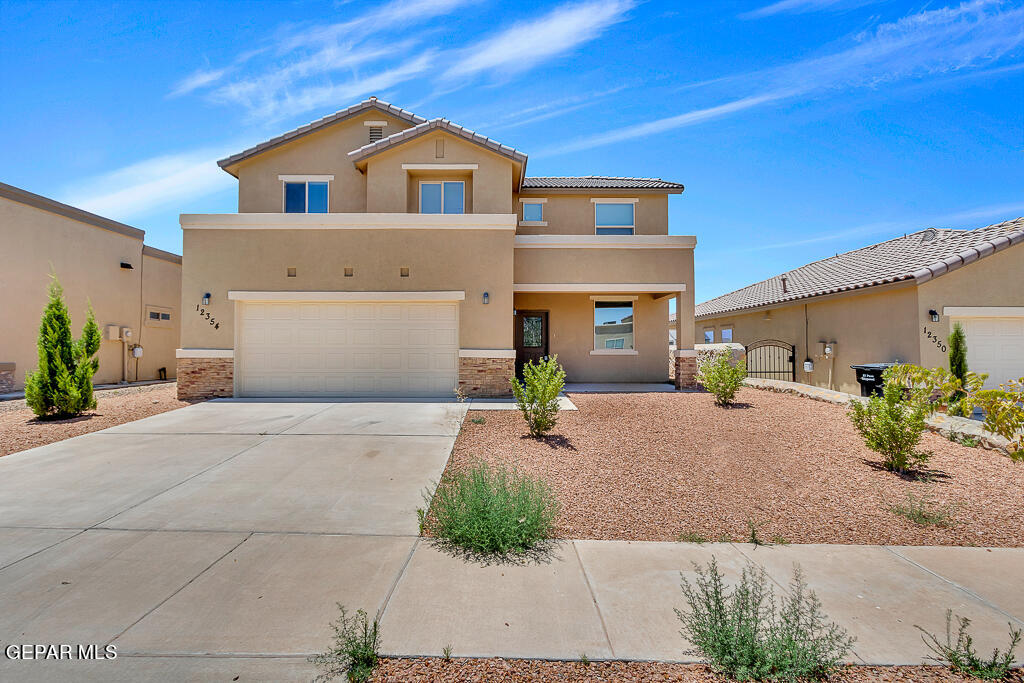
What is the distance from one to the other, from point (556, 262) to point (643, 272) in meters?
2.58

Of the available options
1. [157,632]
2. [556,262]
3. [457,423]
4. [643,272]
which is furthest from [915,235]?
[157,632]

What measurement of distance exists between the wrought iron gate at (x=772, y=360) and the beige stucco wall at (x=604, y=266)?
18.3 feet

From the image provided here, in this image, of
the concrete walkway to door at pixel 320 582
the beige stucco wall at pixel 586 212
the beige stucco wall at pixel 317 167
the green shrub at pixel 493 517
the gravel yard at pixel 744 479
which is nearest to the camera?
the concrete walkway to door at pixel 320 582

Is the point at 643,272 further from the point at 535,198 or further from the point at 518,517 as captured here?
the point at 518,517

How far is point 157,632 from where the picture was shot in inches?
125

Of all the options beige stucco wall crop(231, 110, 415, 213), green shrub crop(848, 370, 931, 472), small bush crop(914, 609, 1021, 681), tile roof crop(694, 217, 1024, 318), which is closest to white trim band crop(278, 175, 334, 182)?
beige stucco wall crop(231, 110, 415, 213)

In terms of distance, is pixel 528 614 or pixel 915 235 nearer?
pixel 528 614

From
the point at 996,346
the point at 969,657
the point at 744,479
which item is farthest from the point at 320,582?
the point at 996,346

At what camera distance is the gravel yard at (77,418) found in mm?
8258

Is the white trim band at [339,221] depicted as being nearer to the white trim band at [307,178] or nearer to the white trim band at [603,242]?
the white trim band at [603,242]

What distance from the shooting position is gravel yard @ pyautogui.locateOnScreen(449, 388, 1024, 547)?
4.93 metres

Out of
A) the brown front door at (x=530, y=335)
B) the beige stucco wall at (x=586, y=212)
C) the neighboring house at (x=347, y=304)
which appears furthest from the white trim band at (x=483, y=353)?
the beige stucco wall at (x=586, y=212)

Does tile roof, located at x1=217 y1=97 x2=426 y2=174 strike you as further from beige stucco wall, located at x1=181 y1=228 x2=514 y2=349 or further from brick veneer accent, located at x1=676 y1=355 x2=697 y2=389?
brick veneer accent, located at x1=676 y1=355 x2=697 y2=389

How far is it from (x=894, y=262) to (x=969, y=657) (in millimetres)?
14609
